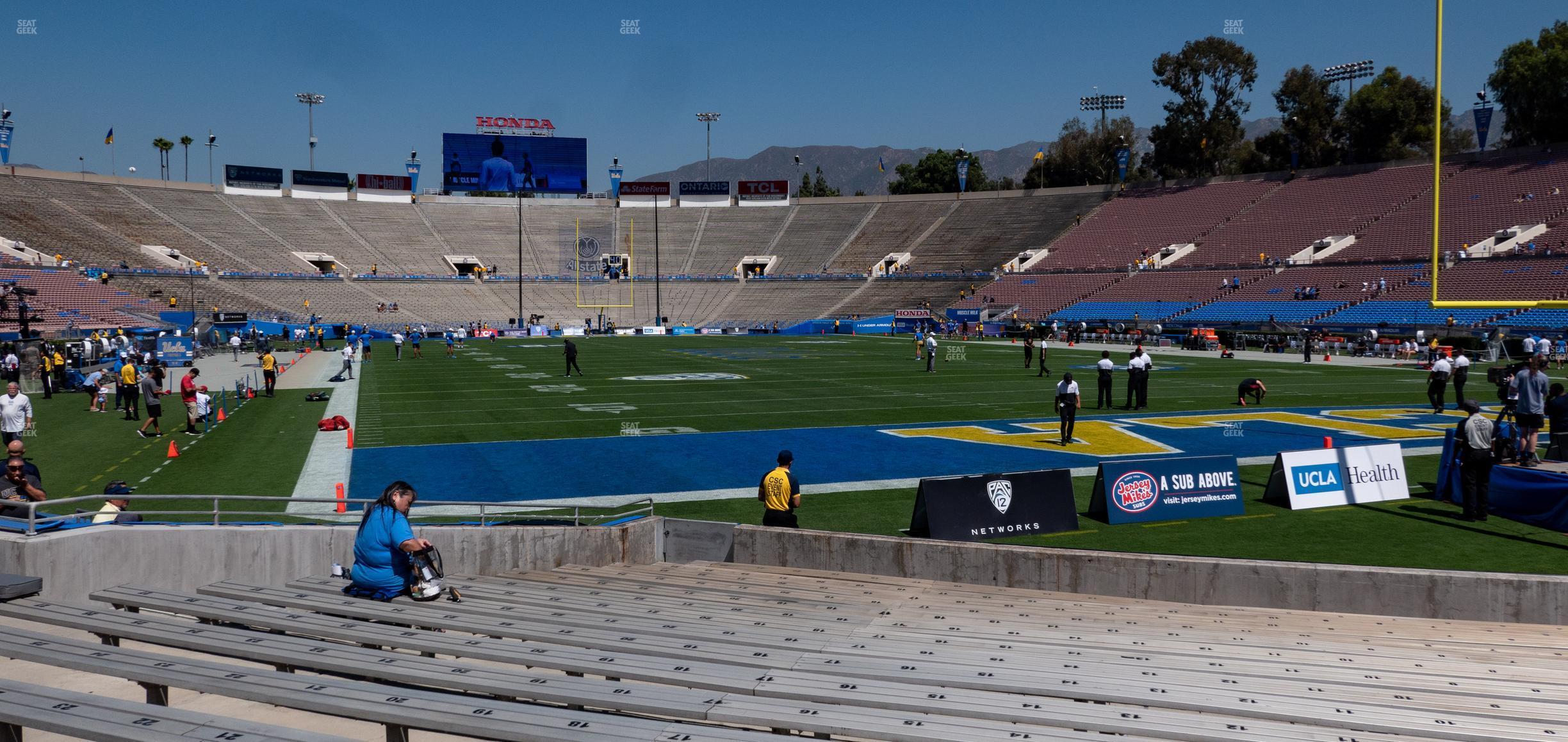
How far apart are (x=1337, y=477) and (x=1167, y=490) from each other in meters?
2.78

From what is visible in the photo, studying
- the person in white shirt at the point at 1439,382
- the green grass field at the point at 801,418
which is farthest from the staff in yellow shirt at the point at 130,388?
the person in white shirt at the point at 1439,382

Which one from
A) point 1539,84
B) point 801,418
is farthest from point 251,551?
point 1539,84

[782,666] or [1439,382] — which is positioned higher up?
[1439,382]

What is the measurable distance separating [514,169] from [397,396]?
71326 mm

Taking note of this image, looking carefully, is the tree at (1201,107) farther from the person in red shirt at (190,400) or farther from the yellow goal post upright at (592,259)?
the person in red shirt at (190,400)

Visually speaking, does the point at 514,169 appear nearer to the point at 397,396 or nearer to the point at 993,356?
the point at 993,356

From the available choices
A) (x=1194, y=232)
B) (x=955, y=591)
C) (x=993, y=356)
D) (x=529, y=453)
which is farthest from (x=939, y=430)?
(x=1194, y=232)

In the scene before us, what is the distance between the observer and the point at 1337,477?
14.0 meters

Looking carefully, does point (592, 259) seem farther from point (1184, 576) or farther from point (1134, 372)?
point (1184, 576)

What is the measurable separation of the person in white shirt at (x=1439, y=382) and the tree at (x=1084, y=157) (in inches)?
3306

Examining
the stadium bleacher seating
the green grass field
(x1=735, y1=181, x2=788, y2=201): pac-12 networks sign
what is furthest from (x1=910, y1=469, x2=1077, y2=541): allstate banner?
(x1=735, y1=181, x2=788, y2=201): pac-12 networks sign

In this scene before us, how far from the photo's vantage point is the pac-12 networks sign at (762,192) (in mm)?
101688

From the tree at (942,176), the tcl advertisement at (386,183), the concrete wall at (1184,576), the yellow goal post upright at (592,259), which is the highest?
the tree at (942,176)

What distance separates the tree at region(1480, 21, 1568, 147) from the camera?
69625 millimetres
